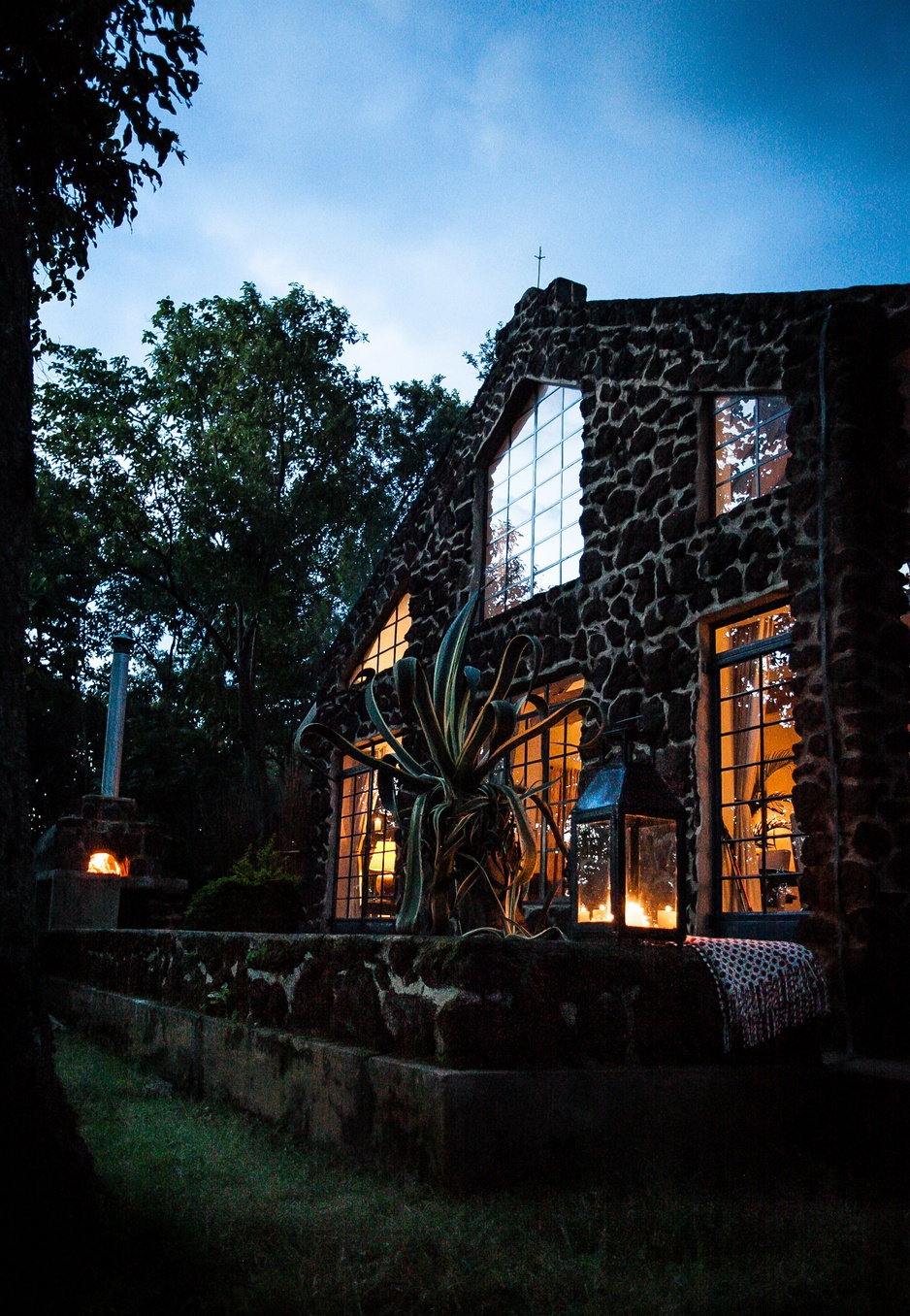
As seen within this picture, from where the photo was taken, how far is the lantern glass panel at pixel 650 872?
3830mm

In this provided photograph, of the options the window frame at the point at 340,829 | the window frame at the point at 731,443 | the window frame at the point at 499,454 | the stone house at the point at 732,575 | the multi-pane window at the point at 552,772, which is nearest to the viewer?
the stone house at the point at 732,575

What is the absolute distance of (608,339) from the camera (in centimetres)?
829

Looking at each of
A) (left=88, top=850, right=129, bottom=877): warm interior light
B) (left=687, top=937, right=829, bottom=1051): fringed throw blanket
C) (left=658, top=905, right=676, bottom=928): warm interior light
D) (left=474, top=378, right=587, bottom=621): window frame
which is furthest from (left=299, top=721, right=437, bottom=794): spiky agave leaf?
(left=88, top=850, right=129, bottom=877): warm interior light

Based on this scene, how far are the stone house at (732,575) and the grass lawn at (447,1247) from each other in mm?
1779

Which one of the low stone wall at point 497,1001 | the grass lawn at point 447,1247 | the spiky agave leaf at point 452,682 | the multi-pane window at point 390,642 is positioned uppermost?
the multi-pane window at point 390,642

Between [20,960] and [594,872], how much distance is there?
2196mm

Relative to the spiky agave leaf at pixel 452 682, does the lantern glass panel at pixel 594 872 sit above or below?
below

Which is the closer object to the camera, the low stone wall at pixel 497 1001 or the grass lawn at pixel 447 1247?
the grass lawn at pixel 447 1247

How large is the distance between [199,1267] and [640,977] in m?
1.60

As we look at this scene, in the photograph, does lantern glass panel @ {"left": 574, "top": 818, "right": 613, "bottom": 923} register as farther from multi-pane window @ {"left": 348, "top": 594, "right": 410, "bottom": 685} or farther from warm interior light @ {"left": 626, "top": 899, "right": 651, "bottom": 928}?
multi-pane window @ {"left": 348, "top": 594, "right": 410, "bottom": 685}

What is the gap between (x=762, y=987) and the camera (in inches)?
Result: 143

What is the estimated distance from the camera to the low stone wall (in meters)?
3.07

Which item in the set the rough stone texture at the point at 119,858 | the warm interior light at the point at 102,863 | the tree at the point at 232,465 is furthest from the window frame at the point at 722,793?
the tree at the point at 232,465

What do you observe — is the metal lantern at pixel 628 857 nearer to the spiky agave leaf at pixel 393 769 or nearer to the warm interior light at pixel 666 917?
the warm interior light at pixel 666 917
